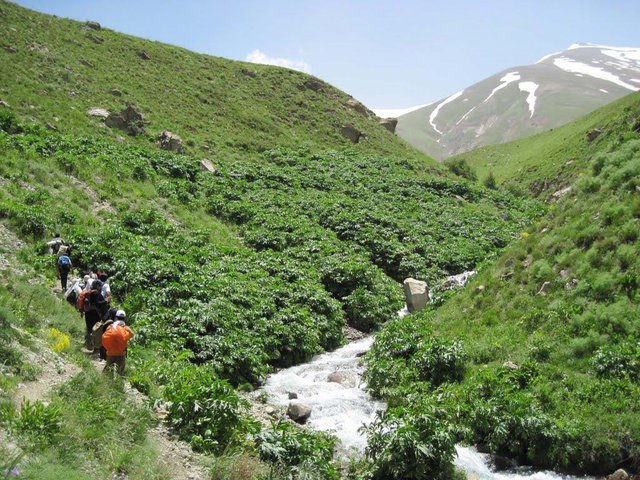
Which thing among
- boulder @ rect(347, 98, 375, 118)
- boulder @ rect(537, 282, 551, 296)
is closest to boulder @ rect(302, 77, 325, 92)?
boulder @ rect(347, 98, 375, 118)

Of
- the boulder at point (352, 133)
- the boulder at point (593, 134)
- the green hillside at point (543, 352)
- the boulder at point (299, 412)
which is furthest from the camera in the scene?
the boulder at point (352, 133)

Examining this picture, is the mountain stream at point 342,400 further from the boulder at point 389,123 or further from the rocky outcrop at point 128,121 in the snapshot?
the boulder at point 389,123

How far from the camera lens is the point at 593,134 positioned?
2290 inches

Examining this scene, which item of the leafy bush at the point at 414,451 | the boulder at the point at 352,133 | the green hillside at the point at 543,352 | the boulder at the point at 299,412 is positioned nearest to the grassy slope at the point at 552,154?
the boulder at the point at 352,133

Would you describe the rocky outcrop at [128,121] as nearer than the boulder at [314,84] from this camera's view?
Yes

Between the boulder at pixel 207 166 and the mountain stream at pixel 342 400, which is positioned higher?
the boulder at pixel 207 166

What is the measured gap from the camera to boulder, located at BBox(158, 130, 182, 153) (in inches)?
1630

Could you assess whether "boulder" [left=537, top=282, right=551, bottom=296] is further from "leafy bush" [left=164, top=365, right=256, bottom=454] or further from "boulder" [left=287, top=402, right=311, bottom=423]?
"leafy bush" [left=164, top=365, right=256, bottom=454]

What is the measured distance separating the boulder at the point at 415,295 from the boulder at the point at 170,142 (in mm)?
23812

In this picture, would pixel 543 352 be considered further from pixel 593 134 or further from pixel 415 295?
pixel 593 134

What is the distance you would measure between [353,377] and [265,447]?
8085 mm

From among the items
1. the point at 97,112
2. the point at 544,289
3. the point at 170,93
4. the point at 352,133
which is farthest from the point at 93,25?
the point at 544,289

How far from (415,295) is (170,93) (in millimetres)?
39713

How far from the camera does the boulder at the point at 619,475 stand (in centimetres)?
1098
